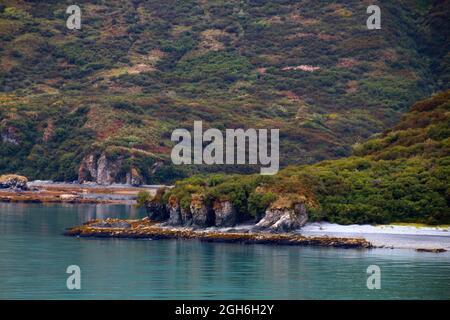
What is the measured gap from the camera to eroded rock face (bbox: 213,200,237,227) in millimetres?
106812

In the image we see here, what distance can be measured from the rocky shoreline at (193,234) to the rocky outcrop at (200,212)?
→ 3.93 ft

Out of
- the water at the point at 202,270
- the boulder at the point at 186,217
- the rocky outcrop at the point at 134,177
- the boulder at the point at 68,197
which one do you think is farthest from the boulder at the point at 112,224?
the rocky outcrop at the point at 134,177

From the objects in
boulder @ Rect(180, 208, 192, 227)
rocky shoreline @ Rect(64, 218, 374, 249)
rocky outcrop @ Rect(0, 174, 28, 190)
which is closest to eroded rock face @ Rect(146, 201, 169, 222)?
rocky shoreline @ Rect(64, 218, 374, 249)

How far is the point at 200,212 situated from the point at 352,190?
46.1 feet

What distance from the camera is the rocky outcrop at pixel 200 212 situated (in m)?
107

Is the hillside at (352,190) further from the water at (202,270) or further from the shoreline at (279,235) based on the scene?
the water at (202,270)

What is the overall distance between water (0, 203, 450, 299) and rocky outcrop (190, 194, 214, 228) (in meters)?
5.52

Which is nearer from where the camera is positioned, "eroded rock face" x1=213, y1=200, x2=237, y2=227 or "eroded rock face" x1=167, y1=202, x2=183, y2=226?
"eroded rock face" x1=213, y1=200, x2=237, y2=227

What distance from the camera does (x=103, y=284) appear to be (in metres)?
76.6

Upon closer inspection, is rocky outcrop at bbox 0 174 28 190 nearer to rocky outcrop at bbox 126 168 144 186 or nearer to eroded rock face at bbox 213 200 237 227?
rocky outcrop at bbox 126 168 144 186

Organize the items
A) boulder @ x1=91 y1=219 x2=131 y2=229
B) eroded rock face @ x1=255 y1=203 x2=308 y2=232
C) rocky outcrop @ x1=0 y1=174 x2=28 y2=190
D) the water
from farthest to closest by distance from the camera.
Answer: rocky outcrop @ x1=0 y1=174 x2=28 y2=190
boulder @ x1=91 y1=219 x2=131 y2=229
eroded rock face @ x1=255 y1=203 x2=308 y2=232
the water
